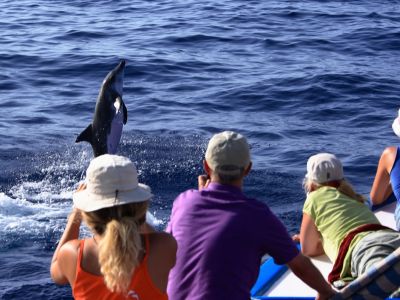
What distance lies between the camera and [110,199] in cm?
439

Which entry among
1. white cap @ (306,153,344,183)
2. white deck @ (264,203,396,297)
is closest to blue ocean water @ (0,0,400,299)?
white deck @ (264,203,396,297)

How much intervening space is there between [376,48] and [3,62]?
25.4 ft

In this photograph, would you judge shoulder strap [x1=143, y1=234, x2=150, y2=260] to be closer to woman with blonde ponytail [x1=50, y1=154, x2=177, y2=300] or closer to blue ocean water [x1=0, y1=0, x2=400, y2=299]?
woman with blonde ponytail [x1=50, y1=154, x2=177, y2=300]

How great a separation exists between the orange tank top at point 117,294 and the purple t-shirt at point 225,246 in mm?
564

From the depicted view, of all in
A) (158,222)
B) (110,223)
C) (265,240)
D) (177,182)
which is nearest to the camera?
(110,223)

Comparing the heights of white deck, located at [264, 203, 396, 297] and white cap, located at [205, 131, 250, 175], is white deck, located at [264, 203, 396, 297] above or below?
below

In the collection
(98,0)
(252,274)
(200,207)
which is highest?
(200,207)

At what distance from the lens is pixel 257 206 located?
4.96 metres

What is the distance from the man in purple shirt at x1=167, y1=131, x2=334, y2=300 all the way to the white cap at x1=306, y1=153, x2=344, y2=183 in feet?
4.64

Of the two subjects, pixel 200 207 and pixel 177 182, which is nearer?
pixel 200 207

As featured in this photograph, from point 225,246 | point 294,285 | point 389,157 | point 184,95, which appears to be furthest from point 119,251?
point 184,95

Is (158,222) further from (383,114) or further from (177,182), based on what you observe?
(383,114)

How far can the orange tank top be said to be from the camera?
Answer: 4.35 meters

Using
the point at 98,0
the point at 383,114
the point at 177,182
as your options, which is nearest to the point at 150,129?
the point at 177,182
